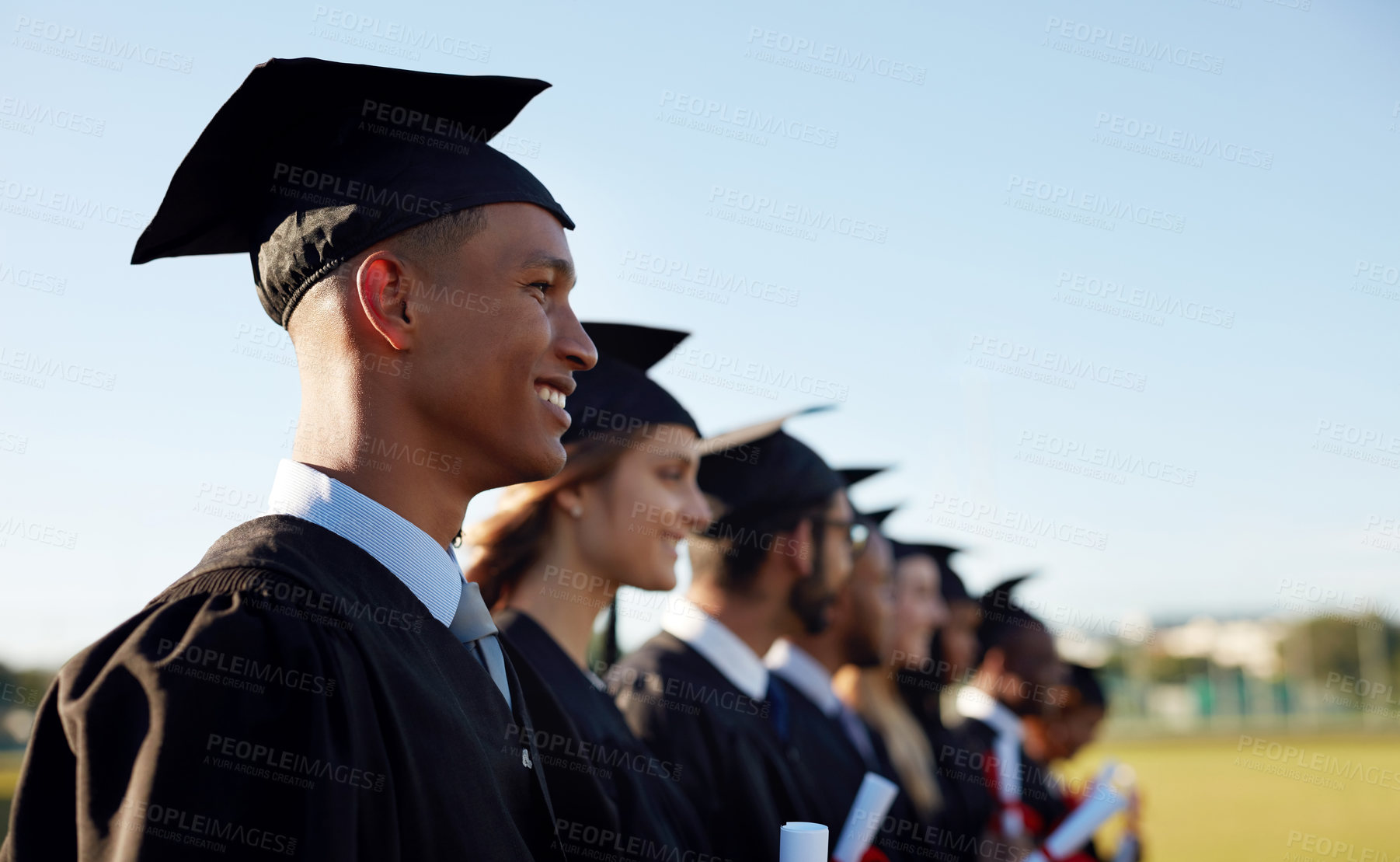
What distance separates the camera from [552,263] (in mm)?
2035

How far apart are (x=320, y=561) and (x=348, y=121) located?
3.16ft

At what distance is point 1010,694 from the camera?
8.96m

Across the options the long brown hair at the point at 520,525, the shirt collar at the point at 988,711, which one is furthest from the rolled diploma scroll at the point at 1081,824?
the long brown hair at the point at 520,525

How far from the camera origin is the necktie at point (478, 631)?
1.97 metres

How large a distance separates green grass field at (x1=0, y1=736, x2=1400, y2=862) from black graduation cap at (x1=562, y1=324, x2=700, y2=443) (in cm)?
1057

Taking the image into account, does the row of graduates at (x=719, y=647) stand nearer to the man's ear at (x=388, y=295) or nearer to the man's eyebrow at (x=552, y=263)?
the man's ear at (x=388, y=295)

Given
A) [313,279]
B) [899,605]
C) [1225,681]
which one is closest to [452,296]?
[313,279]

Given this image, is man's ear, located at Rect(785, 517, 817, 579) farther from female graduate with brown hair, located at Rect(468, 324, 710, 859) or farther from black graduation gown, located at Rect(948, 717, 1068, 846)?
black graduation gown, located at Rect(948, 717, 1068, 846)

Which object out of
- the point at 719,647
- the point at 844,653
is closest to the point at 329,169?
the point at 719,647

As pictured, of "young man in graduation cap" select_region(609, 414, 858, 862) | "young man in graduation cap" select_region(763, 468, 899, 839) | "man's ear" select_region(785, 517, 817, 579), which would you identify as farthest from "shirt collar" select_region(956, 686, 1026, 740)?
"man's ear" select_region(785, 517, 817, 579)

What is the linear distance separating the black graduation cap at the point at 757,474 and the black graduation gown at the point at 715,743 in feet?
2.37

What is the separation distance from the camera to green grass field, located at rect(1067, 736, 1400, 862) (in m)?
19.0

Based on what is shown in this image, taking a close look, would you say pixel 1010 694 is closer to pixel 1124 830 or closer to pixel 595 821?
pixel 1124 830

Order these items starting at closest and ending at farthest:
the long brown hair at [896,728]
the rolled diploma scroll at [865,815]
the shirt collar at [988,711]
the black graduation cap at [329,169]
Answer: the black graduation cap at [329,169] < the rolled diploma scroll at [865,815] < the long brown hair at [896,728] < the shirt collar at [988,711]
